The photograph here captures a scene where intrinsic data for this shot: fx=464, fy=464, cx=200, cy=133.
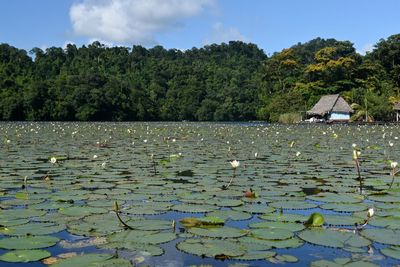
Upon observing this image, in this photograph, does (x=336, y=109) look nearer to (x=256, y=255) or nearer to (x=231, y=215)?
(x=231, y=215)

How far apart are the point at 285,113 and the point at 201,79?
2651 centimetres

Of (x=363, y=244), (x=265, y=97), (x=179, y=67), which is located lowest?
(x=363, y=244)

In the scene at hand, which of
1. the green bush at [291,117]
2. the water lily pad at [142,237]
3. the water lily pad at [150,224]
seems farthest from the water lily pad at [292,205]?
the green bush at [291,117]

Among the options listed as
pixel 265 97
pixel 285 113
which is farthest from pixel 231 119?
pixel 285 113

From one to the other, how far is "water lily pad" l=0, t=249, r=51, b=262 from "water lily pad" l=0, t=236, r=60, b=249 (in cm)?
12

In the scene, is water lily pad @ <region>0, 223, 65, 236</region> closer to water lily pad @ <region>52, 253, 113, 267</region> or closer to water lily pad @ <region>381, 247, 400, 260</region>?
water lily pad @ <region>52, 253, 113, 267</region>

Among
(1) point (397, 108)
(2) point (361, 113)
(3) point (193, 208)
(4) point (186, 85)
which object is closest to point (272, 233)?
(3) point (193, 208)

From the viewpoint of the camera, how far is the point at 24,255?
3193 millimetres

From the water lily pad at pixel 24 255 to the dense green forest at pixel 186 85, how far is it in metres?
44.3

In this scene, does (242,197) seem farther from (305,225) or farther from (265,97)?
(265,97)

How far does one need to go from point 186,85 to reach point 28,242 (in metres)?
70.8

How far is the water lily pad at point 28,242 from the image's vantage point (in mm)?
3393

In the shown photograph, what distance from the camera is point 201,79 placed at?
76.3 m

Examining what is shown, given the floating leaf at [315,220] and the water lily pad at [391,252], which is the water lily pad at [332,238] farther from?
the water lily pad at [391,252]
